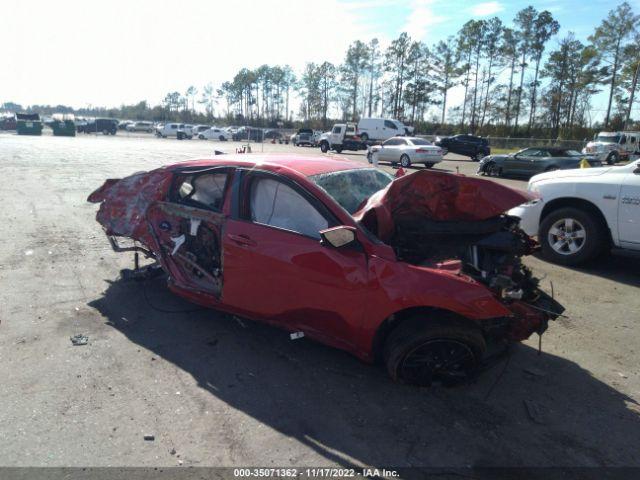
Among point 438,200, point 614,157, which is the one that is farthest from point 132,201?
point 614,157

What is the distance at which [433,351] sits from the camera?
3393 mm

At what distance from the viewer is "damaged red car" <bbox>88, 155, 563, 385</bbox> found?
3322mm

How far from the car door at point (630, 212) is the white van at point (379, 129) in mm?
34972

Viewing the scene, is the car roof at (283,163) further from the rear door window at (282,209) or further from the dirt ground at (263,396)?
the dirt ground at (263,396)

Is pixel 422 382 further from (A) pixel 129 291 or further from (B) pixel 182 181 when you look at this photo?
(A) pixel 129 291

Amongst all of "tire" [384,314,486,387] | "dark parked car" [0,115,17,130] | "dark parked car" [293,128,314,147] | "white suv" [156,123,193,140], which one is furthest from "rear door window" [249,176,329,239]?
"dark parked car" [0,115,17,130]

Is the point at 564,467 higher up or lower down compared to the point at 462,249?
lower down

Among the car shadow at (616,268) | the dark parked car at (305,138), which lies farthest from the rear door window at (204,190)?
the dark parked car at (305,138)

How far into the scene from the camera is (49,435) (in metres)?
2.91

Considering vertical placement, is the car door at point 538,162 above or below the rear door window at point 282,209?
below

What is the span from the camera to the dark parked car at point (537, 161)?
1889 centimetres

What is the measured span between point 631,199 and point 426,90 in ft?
234

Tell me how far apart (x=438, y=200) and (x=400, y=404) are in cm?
163

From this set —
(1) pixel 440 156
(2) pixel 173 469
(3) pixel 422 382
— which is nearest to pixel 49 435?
(2) pixel 173 469
